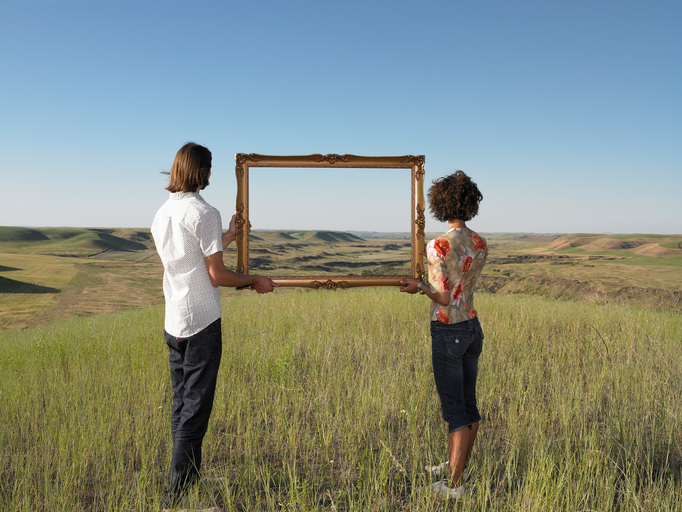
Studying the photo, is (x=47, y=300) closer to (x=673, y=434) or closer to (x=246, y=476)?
(x=246, y=476)

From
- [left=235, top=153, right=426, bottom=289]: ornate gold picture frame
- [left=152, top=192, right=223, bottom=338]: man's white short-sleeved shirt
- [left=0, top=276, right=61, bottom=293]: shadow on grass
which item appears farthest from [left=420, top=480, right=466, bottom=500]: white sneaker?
[left=0, top=276, right=61, bottom=293]: shadow on grass

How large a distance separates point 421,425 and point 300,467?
44.6 inches

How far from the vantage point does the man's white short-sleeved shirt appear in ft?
6.93

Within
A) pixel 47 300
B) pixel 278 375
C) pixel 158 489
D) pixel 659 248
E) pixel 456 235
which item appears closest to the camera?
pixel 456 235

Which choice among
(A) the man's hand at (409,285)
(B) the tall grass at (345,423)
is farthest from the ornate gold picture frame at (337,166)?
(B) the tall grass at (345,423)

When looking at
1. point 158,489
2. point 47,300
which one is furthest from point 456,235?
point 47,300

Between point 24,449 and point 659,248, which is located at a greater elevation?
point 659,248

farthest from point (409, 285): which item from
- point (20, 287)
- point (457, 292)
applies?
point (20, 287)

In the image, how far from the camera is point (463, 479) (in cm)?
248

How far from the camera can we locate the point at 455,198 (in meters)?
2.31

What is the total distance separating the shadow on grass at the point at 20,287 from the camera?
16734 mm

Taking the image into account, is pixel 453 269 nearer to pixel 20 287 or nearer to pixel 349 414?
pixel 349 414

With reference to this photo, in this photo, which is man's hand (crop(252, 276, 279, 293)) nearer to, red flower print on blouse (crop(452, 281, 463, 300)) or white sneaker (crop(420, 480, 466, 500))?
red flower print on blouse (crop(452, 281, 463, 300))

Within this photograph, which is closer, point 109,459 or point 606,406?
point 109,459
